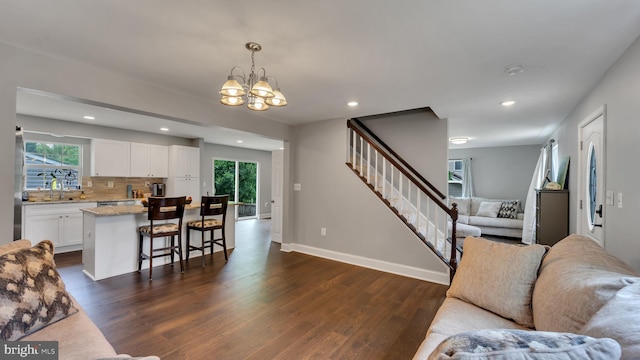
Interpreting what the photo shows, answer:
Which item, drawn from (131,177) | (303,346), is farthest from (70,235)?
(303,346)

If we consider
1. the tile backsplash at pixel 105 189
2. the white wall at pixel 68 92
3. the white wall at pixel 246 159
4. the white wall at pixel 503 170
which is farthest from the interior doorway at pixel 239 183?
the white wall at pixel 503 170

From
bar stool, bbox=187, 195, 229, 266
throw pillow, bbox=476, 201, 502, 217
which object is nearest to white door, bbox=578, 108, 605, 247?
throw pillow, bbox=476, 201, 502, 217

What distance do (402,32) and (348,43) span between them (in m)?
0.40

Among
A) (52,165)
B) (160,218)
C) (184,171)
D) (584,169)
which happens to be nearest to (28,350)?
(160,218)

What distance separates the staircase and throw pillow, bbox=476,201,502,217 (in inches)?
116

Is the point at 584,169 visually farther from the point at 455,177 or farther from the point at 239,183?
the point at 239,183

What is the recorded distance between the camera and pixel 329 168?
4.58m

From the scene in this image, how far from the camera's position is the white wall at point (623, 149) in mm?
1910

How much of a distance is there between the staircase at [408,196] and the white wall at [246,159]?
4330mm

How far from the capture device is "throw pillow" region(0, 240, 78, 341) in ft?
4.03

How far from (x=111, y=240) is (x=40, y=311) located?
2524 mm

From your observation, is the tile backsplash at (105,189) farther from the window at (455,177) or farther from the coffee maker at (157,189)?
the window at (455,177)

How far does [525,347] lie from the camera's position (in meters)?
0.64

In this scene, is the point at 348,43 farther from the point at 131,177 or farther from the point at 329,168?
the point at 131,177
